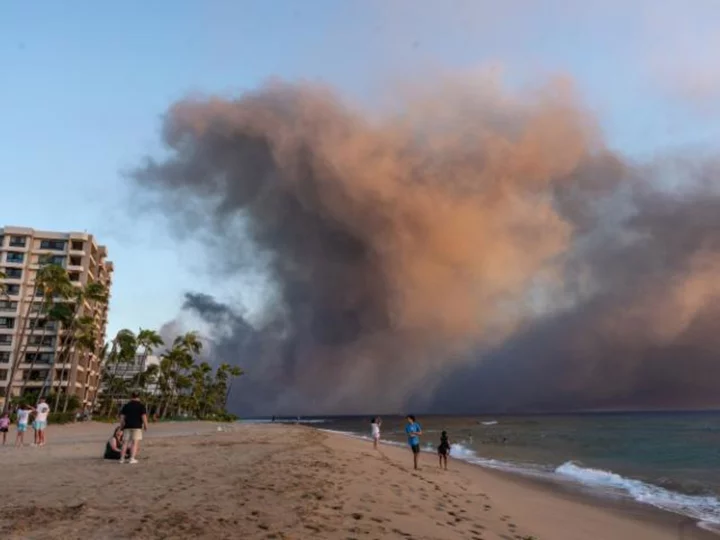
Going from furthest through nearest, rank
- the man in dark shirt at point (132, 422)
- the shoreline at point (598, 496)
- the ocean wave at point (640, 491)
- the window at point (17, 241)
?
the window at point (17, 241) → the ocean wave at point (640, 491) → the shoreline at point (598, 496) → the man in dark shirt at point (132, 422)

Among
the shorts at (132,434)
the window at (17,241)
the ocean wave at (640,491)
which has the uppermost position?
the window at (17,241)

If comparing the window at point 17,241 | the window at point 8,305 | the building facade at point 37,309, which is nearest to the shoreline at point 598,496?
the building facade at point 37,309

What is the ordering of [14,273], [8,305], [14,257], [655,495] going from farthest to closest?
[14,257]
[14,273]
[8,305]
[655,495]

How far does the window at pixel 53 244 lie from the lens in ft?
307

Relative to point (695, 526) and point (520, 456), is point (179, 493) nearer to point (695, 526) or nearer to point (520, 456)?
point (695, 526)

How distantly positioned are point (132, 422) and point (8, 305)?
3520 inches

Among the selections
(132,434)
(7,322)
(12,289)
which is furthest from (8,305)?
(132,434)

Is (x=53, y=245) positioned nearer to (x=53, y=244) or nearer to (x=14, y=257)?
(x=53, y=244)

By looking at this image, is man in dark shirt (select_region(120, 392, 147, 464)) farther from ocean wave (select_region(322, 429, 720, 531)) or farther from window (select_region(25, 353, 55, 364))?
window (select_region(25, 353, 55, 364))

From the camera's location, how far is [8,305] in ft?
286

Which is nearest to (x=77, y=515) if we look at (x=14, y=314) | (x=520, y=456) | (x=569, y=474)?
(x=569, y=474)

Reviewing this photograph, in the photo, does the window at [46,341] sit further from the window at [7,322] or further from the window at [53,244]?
the window at [53,244]

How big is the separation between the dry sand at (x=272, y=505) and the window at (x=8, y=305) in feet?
270

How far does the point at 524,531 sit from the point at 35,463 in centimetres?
1585
